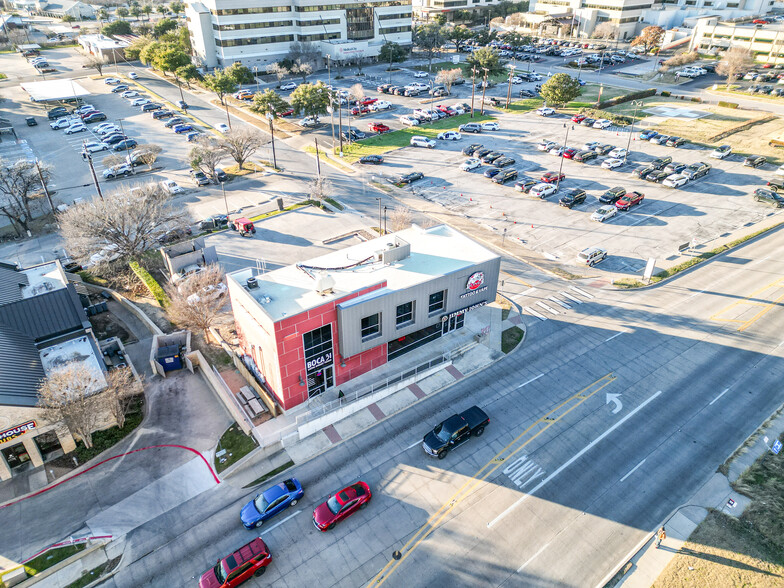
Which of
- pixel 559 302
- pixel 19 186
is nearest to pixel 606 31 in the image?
pixel 559 302

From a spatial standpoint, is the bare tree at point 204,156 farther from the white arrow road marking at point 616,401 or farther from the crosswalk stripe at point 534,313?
the white arrow road marking at point 616,401

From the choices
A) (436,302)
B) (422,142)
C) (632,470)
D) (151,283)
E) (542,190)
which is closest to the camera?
(632,470)

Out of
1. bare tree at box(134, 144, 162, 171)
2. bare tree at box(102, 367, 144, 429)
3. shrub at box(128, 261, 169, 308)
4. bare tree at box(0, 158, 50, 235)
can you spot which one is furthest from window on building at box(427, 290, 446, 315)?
bare tree at box(134, 144, 162, 171)

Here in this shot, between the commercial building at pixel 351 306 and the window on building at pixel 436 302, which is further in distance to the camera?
the window on building at pixel 436 302

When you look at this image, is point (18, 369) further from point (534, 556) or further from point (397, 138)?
point (397, 138)

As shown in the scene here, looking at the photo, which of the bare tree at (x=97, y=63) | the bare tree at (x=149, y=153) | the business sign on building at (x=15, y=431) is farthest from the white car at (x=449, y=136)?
the bare tree at (x=97, y=63)

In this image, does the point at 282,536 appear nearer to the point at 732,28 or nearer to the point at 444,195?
the point at 444,195
